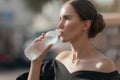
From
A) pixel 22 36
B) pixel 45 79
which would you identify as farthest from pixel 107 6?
pixel 45 79

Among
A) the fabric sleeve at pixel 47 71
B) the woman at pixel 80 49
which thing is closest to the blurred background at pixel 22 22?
the fabric sleeve at pixel 47 71

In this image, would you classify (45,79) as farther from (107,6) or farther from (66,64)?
(107,6)

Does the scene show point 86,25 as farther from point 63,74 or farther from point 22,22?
point 22,22

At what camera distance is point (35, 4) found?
1245 cm

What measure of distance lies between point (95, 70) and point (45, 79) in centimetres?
40

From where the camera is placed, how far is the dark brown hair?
2250 millimetres

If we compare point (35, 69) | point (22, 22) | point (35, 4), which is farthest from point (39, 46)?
point (35, 4)

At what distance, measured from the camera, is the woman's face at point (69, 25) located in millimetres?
2232

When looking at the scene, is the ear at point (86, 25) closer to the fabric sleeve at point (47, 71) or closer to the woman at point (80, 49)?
the woman at point (80, 49)

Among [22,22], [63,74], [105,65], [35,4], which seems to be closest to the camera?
[105,65]

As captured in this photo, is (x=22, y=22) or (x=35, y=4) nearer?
(x=22, y=22)

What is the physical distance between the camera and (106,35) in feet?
28.1

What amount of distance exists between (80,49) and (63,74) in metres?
0.18

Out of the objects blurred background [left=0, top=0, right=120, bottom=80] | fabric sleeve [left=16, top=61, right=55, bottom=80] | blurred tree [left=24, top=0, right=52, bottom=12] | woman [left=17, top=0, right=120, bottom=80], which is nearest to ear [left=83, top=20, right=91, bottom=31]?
woman [left=17, top=0, right=120, bottom=80]
